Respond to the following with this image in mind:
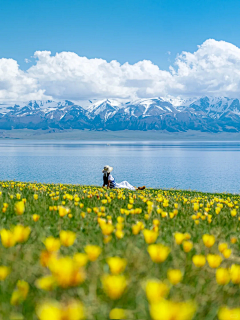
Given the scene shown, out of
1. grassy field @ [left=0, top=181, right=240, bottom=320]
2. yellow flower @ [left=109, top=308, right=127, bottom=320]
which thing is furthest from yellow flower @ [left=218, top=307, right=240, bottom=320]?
yellow flower @ [left=109, top=308, right=127, bottom=320]

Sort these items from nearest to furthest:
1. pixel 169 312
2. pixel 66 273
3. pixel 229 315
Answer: pixel 169 312 → pixel 229 315 → pixel 66 273

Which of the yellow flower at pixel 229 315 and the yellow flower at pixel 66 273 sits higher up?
the yellow flower at pixel 66 273

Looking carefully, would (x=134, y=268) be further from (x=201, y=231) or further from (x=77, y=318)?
(x=201, y=231)

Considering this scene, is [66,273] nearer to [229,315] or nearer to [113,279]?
[113,279]

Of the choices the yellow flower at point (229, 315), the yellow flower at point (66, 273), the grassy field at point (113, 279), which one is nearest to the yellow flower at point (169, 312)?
the grassy field at point (113, 279)

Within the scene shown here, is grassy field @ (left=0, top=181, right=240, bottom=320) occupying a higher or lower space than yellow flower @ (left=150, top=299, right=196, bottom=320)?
lower

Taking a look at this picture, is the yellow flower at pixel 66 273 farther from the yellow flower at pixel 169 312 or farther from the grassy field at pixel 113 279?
the yellow flower at pixel 169 312

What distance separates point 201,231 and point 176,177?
71356mm

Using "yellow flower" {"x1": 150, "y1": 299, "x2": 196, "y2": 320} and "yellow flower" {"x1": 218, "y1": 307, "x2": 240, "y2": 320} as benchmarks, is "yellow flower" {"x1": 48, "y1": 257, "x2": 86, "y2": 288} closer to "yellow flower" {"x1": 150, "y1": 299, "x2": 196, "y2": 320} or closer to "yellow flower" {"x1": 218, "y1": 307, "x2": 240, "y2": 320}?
"yellow flower" {"x1": 150, "y1": 299, "x2": 196, "y2": 320}

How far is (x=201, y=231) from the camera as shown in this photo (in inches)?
173

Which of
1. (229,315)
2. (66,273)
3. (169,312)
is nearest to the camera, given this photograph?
(169,312)

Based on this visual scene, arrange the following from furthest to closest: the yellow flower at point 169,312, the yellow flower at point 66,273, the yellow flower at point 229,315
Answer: the yellow flower at point 66,273
the yellow flower at point 229,315
the yellow flower at point 169,312

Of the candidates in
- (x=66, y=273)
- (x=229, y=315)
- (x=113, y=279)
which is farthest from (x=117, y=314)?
(x=229, y=315)

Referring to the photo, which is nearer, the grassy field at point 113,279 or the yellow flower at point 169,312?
the yellow flower at point 169,312
